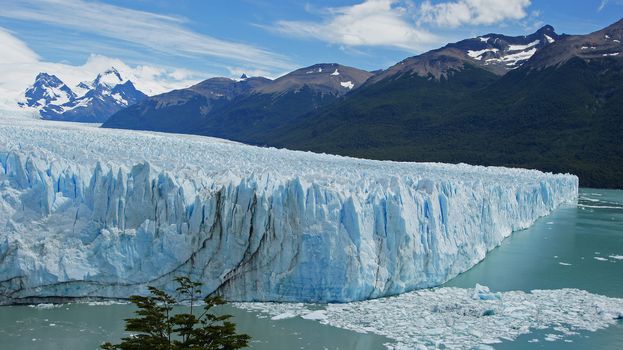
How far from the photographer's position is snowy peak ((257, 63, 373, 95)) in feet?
424

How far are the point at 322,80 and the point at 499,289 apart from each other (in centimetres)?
12222

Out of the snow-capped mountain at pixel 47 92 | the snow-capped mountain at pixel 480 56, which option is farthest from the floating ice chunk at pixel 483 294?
the snow-capped mountain at pixel 47 92

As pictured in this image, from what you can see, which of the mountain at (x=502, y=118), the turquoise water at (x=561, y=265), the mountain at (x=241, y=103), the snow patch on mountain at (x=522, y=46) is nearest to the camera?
the turquoise water at (x=561, y=265)

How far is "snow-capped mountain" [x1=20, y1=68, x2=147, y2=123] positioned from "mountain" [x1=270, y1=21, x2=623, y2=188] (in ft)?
286

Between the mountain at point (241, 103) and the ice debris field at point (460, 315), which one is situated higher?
the mountain at point (241, 103)

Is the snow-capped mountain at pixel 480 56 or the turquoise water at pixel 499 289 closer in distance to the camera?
the turquoise water at pixel 499 289

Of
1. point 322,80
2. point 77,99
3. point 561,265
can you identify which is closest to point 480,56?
point 322,80

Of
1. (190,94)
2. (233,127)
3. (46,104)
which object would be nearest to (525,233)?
(233,127)

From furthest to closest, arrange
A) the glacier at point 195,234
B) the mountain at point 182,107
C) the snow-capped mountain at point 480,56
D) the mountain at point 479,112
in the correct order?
the mountain at point 182,107
the snow-capped mountain at point 480,56
the mountain at point 479,112
the glacier at point 195,234

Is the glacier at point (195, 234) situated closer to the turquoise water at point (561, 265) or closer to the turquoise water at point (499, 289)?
the turquoise water at point (499, 289)

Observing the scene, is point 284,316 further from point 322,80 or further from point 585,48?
point 322,80

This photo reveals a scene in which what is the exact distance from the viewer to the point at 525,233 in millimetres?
23594

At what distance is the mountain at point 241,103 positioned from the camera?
374 ft

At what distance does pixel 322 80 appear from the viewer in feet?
441
